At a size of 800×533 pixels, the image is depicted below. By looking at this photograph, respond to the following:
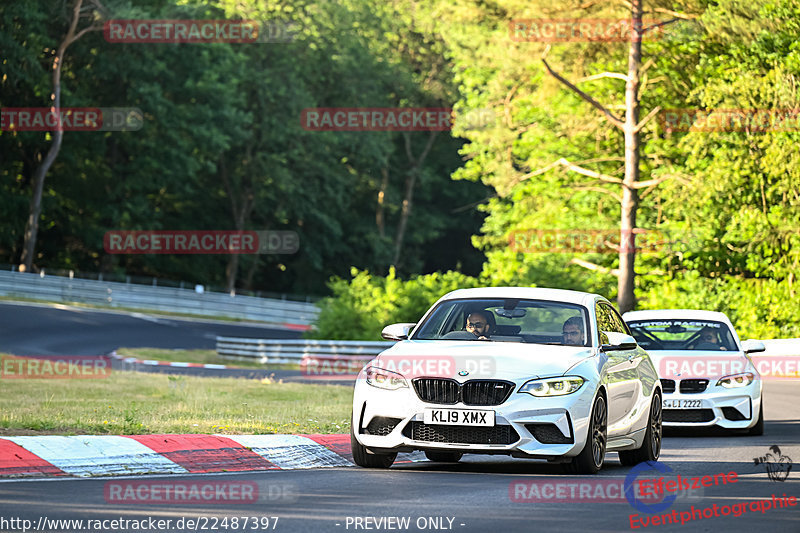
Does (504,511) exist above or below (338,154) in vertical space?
below

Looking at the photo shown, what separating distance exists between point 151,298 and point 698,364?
45.4 meters

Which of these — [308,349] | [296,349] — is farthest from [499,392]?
[296,349]

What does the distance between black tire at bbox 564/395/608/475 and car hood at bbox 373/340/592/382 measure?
47 cm

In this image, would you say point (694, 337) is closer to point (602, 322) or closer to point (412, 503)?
point (602, 322)

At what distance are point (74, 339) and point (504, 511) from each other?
117 feet

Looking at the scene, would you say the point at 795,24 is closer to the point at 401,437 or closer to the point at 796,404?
the point at 796,404

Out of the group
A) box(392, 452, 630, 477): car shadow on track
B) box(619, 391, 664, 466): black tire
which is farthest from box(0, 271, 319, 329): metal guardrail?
box(392, 452, 630, 477): car shadow on track

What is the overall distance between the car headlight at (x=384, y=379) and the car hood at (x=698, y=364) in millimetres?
6591

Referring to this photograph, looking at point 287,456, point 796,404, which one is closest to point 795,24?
point 796,404

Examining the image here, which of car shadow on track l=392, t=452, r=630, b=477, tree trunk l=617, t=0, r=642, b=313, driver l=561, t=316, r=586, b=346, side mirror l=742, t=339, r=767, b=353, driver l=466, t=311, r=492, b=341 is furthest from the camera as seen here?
tree trunk l=617, t=0, r=642, b=313

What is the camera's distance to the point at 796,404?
23.5m

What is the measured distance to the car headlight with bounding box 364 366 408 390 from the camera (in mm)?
11438

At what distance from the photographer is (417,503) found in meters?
9.54

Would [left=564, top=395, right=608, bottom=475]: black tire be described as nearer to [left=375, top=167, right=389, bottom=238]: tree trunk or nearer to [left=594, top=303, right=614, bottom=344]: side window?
[left=594, top=303, right=614, bottom=344]: side window
